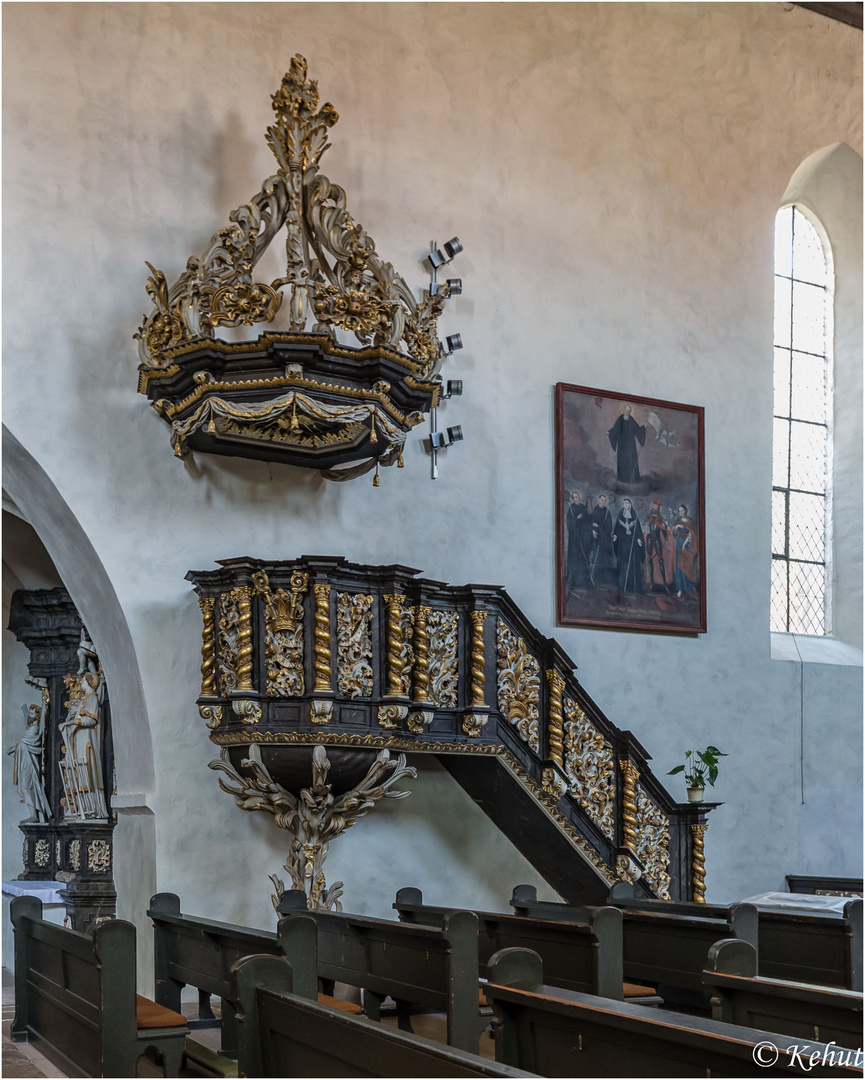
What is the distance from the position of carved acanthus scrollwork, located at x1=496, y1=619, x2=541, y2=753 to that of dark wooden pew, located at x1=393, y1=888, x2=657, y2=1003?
1939mm

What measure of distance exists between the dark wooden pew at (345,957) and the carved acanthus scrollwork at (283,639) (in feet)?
4.94

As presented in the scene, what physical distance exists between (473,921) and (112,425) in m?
4.97

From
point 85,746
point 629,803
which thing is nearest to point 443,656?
point 629,803

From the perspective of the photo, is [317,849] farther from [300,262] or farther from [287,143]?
[287,143]

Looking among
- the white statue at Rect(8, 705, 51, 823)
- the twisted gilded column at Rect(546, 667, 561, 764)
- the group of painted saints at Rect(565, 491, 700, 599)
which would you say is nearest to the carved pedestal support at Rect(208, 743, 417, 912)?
the twisted gilded column at Rect(546, 667, 561, 764)

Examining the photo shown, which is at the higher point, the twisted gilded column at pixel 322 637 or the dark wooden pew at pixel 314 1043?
the twisted gilded column at pixel 322 637

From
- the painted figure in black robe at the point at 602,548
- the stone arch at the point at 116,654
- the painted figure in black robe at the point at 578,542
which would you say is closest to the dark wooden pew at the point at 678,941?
the stone arch at the point at 116,654

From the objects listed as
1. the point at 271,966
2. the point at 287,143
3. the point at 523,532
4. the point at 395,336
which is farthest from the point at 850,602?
the point at 271,966

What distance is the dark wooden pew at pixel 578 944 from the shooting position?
6.54m

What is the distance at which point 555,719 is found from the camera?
9742 millimetres

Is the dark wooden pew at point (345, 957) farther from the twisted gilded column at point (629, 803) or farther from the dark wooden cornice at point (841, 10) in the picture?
the dark wooden cornice at point (841, 10)

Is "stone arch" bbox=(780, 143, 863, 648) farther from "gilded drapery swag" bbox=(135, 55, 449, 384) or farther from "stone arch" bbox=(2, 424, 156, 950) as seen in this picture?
"stone arch" bbox=(2, 424, 156, 950)

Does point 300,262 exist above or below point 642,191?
below

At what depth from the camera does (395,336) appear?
909 centimetres
